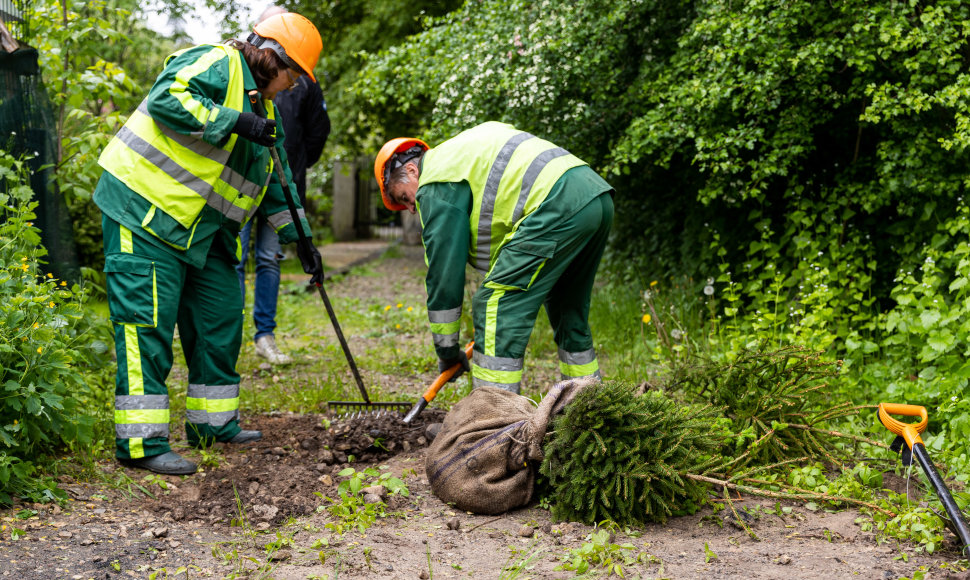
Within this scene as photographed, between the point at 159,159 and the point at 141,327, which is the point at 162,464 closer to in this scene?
the point at 141,327

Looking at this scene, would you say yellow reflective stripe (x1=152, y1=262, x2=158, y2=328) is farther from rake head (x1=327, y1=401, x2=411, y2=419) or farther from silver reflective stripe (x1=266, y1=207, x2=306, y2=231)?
rake head (x1=327, y1=401, x2=411, y2=419)

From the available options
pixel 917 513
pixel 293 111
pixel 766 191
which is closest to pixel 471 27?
pixel 293 111

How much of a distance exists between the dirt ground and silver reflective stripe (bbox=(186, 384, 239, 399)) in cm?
45

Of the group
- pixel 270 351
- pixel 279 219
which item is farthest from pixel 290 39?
pixel 270 351

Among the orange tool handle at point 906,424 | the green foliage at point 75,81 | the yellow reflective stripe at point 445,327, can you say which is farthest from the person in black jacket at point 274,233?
the orange tool handle at point 906,424

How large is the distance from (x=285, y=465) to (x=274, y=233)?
2.13 metres

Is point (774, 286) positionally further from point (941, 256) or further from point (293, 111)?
point (293, 111)

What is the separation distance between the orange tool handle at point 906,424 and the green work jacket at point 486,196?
1.43m

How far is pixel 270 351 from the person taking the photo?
5227 mm

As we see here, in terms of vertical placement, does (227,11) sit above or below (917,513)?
above

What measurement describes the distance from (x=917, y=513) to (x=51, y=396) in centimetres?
312

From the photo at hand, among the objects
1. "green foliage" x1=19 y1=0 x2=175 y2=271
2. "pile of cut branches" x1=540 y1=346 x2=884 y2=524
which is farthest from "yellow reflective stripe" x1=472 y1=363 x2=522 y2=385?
"green foliage" x1=19 y1=0 x2=175 y2=271

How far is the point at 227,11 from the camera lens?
399 inches

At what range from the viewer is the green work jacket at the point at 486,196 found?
3258 mm
